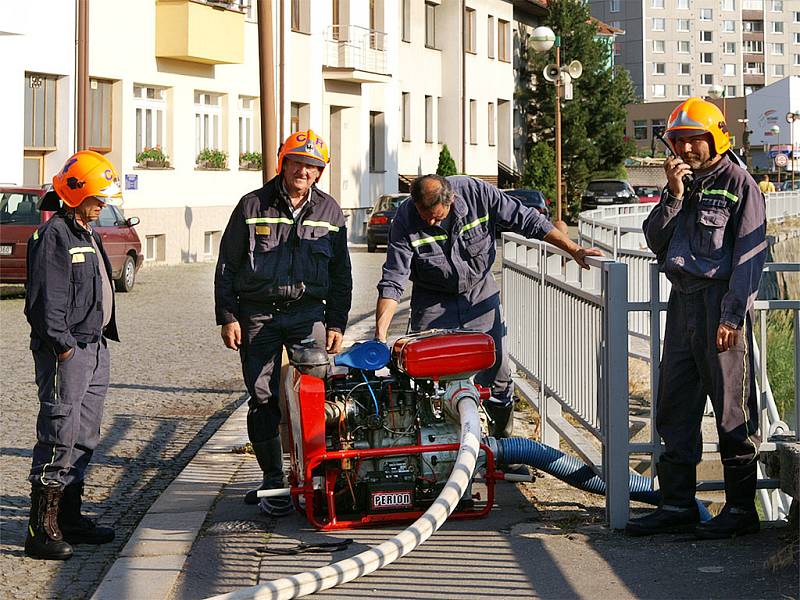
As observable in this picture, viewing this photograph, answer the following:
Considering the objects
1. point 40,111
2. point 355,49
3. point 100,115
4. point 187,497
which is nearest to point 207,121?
point 100,115

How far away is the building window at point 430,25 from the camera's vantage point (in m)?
51.1

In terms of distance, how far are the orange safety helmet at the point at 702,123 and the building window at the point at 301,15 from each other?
33.4 m

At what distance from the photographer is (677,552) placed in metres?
5.93

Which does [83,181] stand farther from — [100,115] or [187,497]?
[100,115]

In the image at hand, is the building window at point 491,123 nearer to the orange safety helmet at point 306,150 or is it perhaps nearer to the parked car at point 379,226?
the parked car at point 379,226

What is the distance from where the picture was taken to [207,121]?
34.9m

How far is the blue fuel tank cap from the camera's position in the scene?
6.61 metres

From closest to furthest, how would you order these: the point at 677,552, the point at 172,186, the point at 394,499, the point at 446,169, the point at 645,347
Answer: the point at 677,552 → the point at 394,499 → the point at 645,347 → the point at 172,186 → the point at 446,169

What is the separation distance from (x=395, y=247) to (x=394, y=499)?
156 cm

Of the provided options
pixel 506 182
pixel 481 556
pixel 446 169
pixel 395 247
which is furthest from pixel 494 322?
pixel 506 182

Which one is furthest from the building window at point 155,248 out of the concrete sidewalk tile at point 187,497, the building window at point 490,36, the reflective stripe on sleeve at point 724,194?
the building window at point 490,36

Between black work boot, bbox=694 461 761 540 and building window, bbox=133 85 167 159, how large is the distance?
26.6m

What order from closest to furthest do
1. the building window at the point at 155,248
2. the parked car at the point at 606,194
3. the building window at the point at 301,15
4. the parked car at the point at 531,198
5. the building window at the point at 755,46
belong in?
the building window at the point at 155,248 → the building window at the point at 301,15 → the parked car at the point at 531,198 → the parked car at the point at 606,194 → the building window at the point at 755,46

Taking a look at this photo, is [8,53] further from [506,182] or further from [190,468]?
[506,182]
